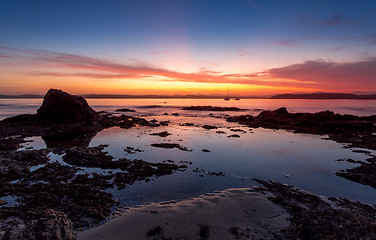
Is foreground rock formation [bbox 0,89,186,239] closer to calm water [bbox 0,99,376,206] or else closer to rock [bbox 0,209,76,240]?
rock [bbox 0,209,76,240]

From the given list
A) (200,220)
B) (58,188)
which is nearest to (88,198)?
(58,188)

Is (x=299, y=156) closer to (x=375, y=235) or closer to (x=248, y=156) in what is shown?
(x=248, y=156)

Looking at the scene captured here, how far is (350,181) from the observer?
1034 cm

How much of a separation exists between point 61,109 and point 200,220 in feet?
97.1

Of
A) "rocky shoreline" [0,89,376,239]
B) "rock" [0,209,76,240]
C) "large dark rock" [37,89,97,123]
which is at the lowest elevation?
"rocky shoreline" [0,89,376,239]

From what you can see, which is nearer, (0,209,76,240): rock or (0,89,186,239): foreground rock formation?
(0,209,76,240): rock

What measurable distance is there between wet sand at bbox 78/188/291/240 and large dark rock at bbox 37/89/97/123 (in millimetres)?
26408

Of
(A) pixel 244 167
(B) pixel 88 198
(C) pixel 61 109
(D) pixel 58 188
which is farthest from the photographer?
(C) pixel 61 109

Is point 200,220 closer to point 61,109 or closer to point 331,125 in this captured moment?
point 61,109

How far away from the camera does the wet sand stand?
5781 mm

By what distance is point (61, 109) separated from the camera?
2798 cm

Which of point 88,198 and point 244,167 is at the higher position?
point 88,198

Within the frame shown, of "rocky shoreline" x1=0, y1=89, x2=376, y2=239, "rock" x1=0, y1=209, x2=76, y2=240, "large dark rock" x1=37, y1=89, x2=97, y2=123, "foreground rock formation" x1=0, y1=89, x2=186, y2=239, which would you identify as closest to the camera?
"rock" x1=0, y1=209, x2=76, y2=240

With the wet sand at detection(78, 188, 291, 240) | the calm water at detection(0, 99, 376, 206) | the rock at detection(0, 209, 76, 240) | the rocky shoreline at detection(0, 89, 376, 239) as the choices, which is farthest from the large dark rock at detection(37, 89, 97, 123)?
the wet sand at detection(78, 188, 291, 240)
